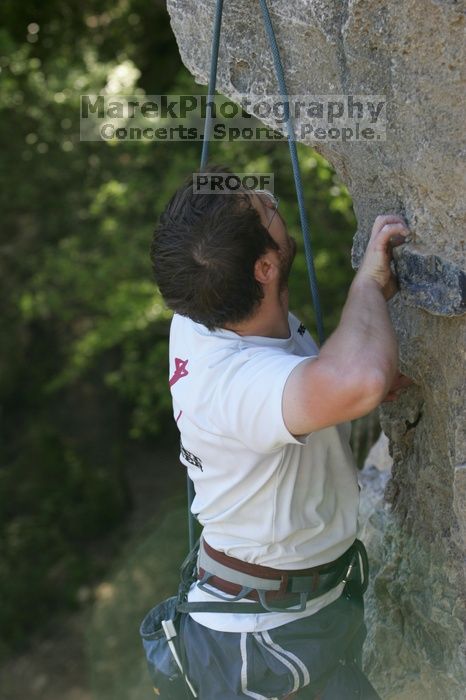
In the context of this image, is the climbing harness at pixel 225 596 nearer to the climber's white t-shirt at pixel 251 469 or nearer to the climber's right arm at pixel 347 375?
the climber's white t-shirt at pixel 251 469

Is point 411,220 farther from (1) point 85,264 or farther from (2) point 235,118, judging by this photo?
(1) point 85,264

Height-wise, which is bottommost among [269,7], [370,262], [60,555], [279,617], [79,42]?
[60,555]

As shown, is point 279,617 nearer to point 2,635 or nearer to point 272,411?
point 272,411

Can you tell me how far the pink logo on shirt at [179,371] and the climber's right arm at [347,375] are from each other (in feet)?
1.12

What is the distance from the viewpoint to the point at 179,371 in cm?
198

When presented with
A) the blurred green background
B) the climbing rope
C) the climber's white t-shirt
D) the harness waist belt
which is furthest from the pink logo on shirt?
the blurred green background

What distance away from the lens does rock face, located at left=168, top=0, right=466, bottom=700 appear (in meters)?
1.79

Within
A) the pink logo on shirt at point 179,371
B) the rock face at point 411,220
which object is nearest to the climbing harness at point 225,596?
the rock face at point 411,220

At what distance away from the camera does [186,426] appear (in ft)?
6.46

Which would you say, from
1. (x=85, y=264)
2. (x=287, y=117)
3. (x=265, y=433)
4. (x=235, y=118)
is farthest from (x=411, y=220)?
(x=85, y=264)

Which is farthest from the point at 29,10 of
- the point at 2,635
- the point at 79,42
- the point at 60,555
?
the point at 2,635

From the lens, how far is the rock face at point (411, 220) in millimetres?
A: 1789

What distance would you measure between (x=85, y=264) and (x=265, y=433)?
4.33 metres

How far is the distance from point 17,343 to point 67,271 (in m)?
2.04
